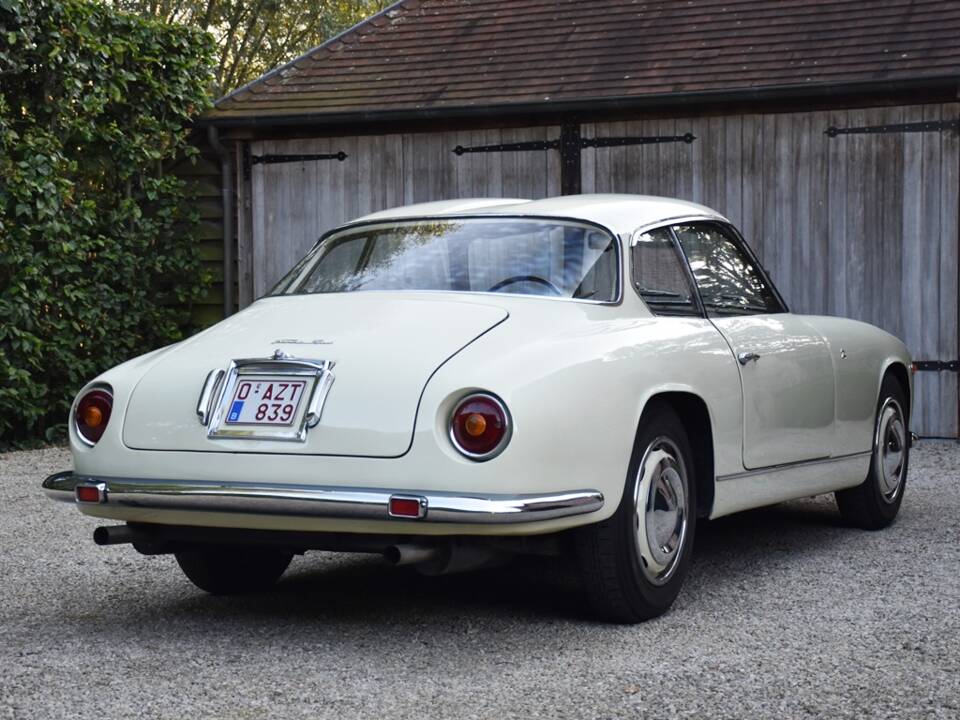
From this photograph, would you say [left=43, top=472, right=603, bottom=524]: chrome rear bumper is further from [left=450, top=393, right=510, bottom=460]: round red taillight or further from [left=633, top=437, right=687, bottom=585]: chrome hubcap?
[left=633, top=437, right=687, bottom=585]: chrome hubcap

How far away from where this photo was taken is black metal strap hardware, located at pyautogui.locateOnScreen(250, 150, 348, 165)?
12.6 m

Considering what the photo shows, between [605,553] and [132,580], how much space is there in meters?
2.13

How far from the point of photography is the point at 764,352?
5.54 meters

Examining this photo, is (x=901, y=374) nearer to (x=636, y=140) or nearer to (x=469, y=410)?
(x=469, y=410)

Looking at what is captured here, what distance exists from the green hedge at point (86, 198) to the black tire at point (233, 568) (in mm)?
5166

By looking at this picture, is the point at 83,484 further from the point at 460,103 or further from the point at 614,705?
the point at 460,103

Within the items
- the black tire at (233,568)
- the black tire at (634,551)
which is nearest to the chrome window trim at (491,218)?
the black tire at (634,551)

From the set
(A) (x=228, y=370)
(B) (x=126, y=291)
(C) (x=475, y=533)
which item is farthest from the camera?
(B) (x=126, y=291)

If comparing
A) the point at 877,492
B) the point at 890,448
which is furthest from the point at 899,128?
the point at 877,492

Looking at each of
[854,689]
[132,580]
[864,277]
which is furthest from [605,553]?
[864,277]

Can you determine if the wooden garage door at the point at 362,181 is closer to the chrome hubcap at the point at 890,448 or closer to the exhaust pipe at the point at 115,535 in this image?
the chrome hubcap at the point at 890,448

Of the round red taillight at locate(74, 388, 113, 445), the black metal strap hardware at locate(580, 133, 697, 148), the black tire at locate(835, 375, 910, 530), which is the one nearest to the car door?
the black tire at locate(835, 375, 910, 530)

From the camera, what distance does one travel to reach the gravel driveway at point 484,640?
3.79 m

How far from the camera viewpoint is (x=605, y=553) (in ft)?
14.7
